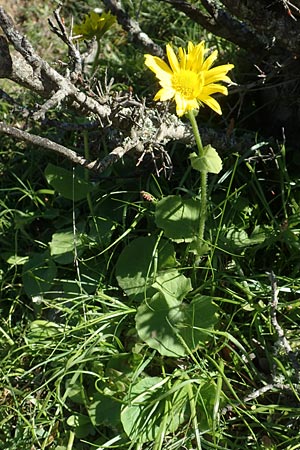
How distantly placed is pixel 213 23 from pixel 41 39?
1.27 meters

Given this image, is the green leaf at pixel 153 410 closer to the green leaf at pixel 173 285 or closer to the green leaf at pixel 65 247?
the green leaf at pixel 173 285

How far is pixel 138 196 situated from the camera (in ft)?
7.40

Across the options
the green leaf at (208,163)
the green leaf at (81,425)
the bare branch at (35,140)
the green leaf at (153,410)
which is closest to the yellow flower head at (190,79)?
the green leaf at (208,163)

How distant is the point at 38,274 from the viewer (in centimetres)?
224

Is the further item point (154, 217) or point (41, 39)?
point (41, 39)

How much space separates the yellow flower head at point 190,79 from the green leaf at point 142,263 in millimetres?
553

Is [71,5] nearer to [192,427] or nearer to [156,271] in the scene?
[156,271]

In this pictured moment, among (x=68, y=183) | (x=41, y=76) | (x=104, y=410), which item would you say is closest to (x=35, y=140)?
(x=41, y=76)

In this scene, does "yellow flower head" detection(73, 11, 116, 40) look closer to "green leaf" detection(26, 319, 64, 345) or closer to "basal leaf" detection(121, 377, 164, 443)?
"green leaf" detection(26, 319, 64, 345)

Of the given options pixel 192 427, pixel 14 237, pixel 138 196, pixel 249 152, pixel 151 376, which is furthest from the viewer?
pixel 14 237

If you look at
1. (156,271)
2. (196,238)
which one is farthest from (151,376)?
(196,238)

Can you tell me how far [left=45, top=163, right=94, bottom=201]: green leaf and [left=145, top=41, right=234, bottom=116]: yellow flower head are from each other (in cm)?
64

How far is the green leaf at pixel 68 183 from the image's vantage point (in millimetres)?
2191

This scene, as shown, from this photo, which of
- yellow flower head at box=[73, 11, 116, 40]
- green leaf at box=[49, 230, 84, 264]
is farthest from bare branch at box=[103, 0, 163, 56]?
green leaf at box=[49, 230, 84, 264]
